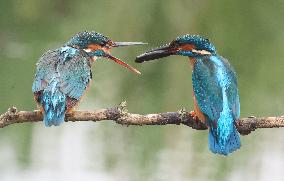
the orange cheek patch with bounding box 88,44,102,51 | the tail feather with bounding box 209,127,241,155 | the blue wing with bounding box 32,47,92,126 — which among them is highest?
the orange cheek patch with bounding box 88,44,102,51

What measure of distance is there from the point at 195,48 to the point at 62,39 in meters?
4.07

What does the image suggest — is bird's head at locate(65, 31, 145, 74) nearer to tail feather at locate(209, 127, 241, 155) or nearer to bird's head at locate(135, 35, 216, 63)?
bird's head at locate(135, 35, 216, 63)

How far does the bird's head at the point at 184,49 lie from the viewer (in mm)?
3674

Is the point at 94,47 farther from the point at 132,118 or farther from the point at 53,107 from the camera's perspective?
the point at 132,118

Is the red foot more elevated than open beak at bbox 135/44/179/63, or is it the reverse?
open beak at bbox 135/44/179/63

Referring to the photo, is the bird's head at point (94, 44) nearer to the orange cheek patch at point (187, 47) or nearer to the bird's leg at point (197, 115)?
the orange cheek patch at point (187, 47)

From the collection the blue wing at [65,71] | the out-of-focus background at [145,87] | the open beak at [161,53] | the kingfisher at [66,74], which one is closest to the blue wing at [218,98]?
the open beak at [161,53]

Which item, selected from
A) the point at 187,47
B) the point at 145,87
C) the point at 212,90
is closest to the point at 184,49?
the point at 187,47

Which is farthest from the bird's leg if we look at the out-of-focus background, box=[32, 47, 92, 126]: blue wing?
the out-of-focus background

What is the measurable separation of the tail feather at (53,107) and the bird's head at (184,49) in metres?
0.36

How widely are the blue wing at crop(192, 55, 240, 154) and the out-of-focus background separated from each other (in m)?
3.06

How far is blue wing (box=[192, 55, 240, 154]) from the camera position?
11.1 feet

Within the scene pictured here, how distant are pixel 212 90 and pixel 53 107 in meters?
0.60

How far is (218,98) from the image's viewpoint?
3.53 metres
